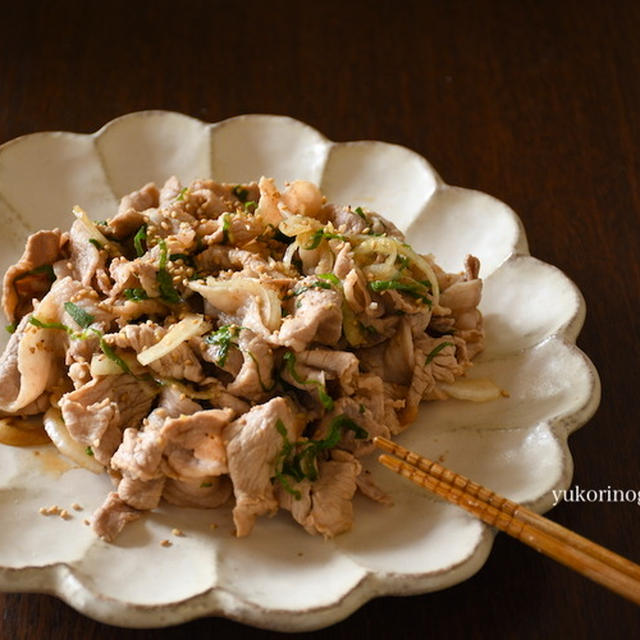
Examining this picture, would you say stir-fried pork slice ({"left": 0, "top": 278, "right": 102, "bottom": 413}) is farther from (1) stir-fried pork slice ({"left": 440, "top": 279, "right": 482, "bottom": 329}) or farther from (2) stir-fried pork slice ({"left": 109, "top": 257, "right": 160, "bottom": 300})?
(1) stir-fried pork slice ({"left": 440, "top": 279, "right": 482, "bottom": 329})

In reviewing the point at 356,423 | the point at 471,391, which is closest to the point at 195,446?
the point at 356,423

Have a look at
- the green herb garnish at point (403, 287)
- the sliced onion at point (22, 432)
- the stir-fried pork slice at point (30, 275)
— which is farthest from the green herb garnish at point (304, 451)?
the stir-fried pork slice at point (30, 275)

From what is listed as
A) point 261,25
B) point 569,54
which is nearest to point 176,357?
point 261,25

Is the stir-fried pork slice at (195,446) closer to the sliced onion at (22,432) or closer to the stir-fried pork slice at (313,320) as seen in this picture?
the stir-fried pork slice at (313,320)

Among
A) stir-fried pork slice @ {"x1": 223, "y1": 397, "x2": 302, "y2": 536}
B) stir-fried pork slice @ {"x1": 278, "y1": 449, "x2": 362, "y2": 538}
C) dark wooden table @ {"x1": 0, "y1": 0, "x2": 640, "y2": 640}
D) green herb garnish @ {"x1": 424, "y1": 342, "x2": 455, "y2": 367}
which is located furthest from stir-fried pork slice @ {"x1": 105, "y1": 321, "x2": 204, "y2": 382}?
dark wooden table @ {"x1": 0, "y1": 0, "x2": 640, "y2": 640}

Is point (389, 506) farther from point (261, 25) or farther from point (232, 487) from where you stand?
point (261, 25)
